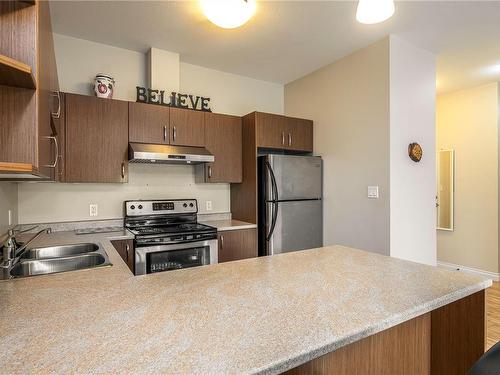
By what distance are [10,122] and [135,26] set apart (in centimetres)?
197

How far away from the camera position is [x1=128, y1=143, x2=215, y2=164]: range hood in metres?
2.60

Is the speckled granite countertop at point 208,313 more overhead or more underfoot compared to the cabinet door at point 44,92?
more underfoot

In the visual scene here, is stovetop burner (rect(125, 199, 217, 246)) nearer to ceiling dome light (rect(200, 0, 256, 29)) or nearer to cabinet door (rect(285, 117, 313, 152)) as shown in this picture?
cabinet door (rect(285, 117, 313, 152))

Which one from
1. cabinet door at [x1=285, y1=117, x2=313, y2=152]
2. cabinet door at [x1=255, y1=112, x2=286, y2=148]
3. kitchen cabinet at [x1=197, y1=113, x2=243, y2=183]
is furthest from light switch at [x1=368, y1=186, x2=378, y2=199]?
kitchen cabinet at [x1=197, y1=113, x2=243, y2=183]

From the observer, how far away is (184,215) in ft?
10.5

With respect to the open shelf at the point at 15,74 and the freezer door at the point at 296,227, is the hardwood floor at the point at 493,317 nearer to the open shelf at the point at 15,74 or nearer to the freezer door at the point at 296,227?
the freezer door at the point at 296,227

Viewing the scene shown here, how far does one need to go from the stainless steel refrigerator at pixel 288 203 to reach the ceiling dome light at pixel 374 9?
150 cm

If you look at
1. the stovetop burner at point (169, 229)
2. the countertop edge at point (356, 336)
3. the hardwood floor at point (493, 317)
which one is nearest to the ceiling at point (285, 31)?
the stovetop burner at point (169, 229)

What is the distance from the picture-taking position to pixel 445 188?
14.4 feet

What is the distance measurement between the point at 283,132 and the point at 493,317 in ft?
9.14

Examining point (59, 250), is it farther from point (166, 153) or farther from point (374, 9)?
point (374, 9)

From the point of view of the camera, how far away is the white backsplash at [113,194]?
260 cm

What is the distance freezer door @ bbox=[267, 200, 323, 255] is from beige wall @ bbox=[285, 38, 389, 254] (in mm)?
117

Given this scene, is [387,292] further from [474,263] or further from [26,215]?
[474,263]
